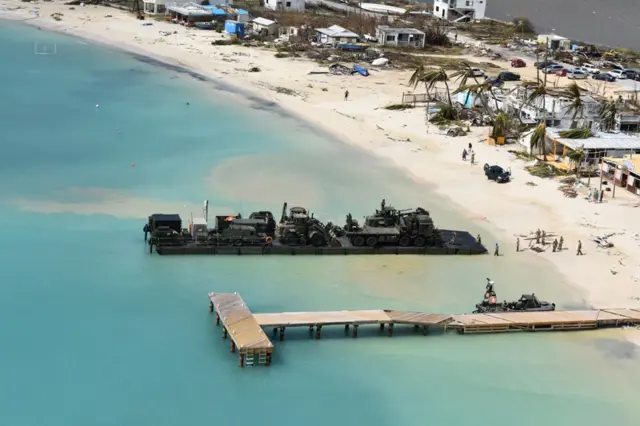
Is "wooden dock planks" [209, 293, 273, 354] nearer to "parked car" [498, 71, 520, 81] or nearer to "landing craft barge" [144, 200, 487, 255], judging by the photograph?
"landing craft barge" [144, 200, 487, 255]

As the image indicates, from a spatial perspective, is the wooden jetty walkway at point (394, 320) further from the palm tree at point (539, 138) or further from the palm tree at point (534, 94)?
the palm tree at point (534, 94)

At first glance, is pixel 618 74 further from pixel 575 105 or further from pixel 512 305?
pixel 512 305

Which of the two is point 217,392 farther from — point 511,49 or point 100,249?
point 511,49

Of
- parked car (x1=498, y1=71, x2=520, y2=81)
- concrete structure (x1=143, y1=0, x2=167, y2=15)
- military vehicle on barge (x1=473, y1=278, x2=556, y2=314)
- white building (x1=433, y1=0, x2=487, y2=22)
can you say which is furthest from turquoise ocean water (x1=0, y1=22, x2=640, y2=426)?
white building (x1=433, y1=0, x2=487, y2=22)

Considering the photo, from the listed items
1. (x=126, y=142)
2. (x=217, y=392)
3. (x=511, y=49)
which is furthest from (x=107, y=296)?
(x=511, y=49)

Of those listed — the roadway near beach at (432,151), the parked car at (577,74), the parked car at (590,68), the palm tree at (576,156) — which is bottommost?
the roadway near beach at (432,151)

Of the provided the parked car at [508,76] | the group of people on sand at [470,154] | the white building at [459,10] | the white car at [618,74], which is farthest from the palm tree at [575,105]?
the white building at [459,10]

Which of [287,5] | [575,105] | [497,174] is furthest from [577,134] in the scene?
[287,5]
